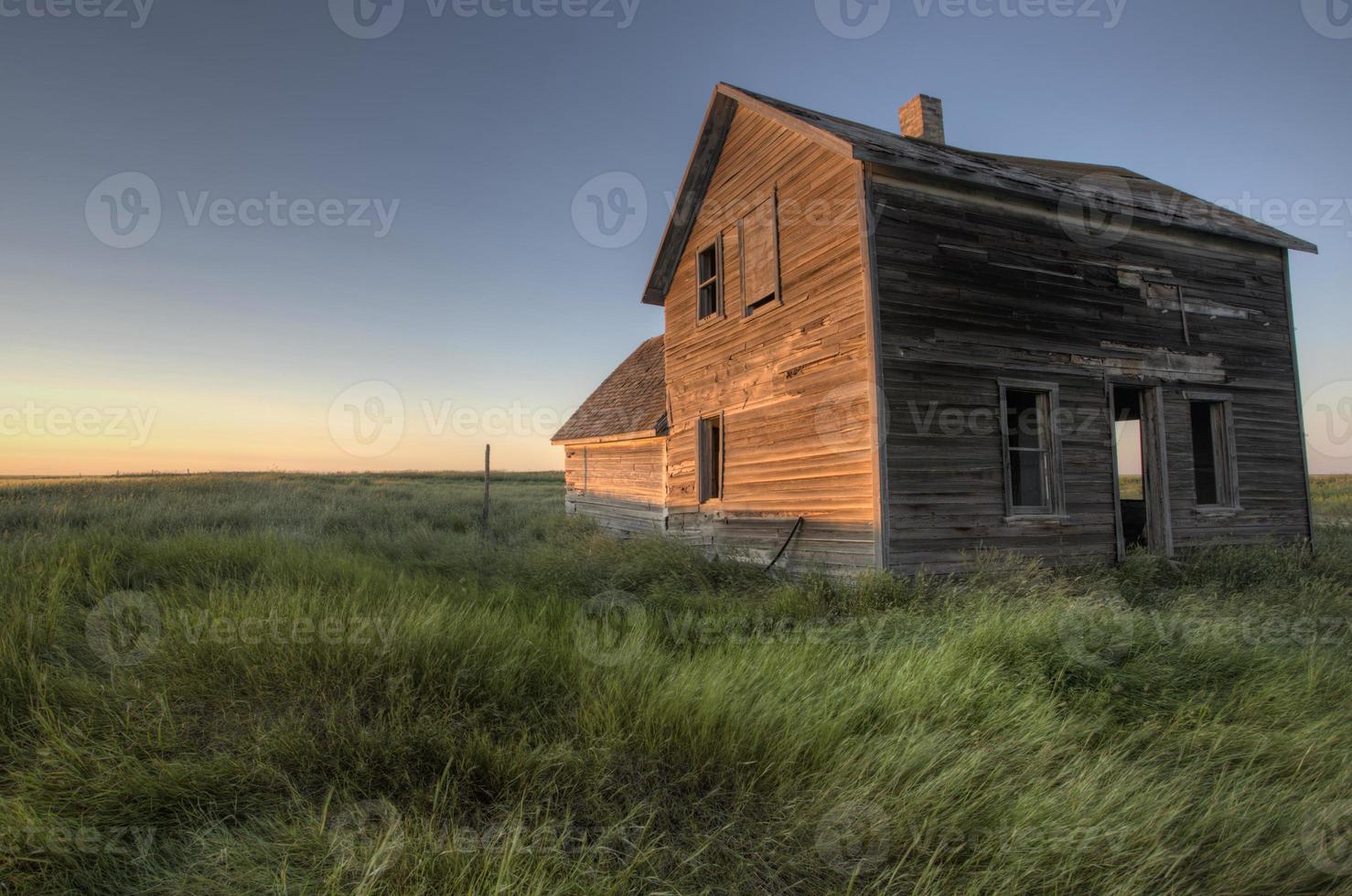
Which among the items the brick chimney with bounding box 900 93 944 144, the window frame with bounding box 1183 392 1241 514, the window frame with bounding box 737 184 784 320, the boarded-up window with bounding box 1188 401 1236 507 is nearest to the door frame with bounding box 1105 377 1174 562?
the boarded-up window with bounding box 1188 401 1236 507

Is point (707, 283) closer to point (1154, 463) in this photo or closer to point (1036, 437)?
point (1036, 437)

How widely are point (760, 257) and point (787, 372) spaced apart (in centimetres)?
201

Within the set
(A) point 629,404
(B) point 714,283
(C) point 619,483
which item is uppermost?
(B) point 714,283

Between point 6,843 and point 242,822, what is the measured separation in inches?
29.6

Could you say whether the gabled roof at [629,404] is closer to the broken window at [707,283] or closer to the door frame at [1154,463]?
the broken window at [707,283]

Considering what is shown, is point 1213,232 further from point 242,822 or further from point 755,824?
point 242,822

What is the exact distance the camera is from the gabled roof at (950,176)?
812cm

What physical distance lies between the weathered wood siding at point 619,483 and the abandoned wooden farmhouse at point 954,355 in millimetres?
1928

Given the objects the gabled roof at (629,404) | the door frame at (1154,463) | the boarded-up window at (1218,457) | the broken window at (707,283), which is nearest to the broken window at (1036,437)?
the door frame at (1154,463)

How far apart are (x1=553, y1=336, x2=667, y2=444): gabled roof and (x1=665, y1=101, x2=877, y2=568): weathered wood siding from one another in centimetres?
172

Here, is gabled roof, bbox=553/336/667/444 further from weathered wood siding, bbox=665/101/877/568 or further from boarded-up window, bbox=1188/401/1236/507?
boarded-up window, bbox=1188/401/1236/507

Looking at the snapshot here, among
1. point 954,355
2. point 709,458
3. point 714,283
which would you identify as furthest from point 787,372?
point 714,283

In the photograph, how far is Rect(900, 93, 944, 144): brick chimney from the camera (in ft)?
39.2

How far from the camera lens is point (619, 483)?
53.1ft
